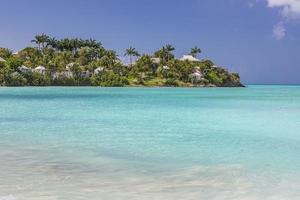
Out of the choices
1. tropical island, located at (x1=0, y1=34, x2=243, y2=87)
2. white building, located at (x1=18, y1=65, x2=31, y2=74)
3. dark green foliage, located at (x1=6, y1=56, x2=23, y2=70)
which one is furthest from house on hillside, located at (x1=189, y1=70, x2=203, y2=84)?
dark green foliage, located at (x1=6, y1=56, x2=23, y2=70)

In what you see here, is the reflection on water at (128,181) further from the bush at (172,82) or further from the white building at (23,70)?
the bush at (172,82)

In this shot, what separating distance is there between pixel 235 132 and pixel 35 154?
883 centimetres

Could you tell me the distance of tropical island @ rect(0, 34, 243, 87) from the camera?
3469 inches

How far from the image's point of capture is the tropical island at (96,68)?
8812 centimetres

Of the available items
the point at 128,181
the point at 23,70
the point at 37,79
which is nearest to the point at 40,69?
the point at 37,79

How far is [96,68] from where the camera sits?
9812 cm

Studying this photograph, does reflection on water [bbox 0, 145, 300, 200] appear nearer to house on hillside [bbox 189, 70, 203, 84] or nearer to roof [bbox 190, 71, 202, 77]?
roof [bbox 190, 71, 202, 77]

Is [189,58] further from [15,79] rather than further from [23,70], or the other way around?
[15,79]

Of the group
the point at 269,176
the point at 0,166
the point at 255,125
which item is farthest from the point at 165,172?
the point at 255,125

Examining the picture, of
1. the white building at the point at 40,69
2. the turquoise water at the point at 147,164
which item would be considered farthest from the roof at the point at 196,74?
the turquoise water at the point at 147,164

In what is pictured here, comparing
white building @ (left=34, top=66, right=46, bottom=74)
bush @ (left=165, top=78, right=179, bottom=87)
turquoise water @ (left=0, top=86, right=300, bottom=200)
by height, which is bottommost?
turquoise water @ (left=0, top=86, right=300, bottom=200)

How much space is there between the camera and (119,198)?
274 inches

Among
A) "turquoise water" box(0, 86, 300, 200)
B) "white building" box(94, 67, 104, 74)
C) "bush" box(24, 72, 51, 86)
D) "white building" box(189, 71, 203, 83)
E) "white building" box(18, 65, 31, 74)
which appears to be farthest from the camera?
"white building" box(189, 71, 203, 83)

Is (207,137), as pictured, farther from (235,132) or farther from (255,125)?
(255,125)
